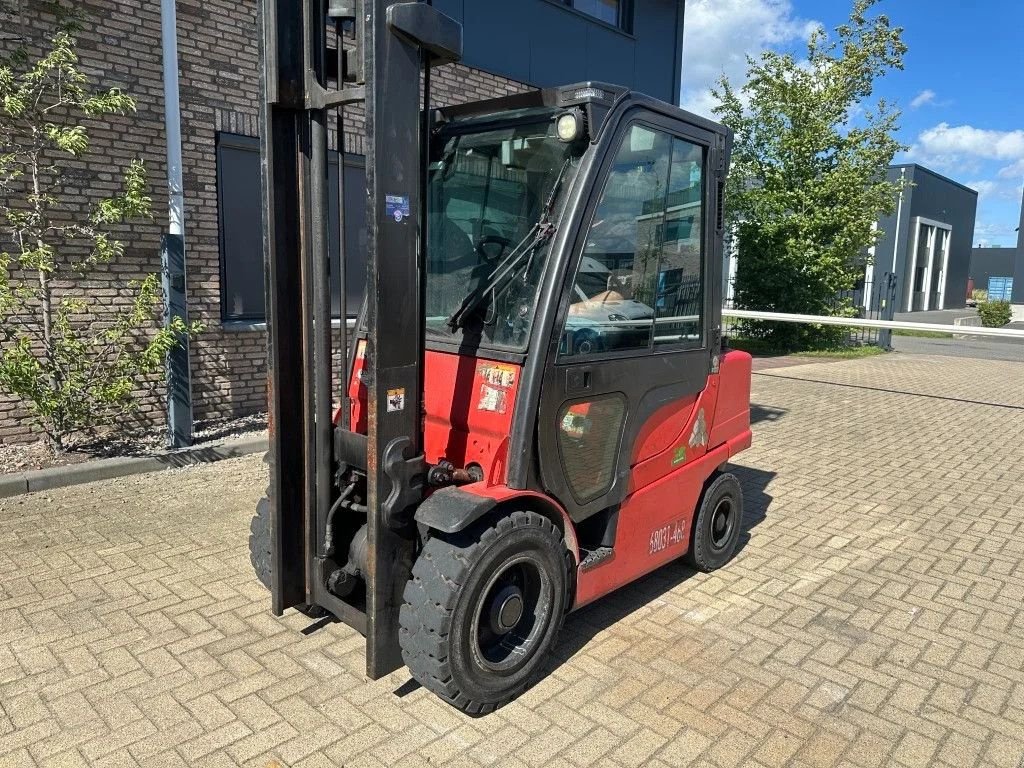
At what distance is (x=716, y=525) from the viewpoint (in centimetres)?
485

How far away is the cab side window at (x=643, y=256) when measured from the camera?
3.38 metres

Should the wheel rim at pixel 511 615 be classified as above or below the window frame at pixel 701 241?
below

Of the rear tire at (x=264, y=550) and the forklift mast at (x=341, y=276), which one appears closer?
the forklift mast at (x=341, y=276)

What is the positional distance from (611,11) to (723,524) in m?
9.78

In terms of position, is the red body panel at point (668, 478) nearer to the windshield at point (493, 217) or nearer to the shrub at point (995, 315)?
the windshield at point (493, 217)

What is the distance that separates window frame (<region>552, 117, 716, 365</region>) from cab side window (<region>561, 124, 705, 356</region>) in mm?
21

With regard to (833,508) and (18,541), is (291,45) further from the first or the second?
(833,508)

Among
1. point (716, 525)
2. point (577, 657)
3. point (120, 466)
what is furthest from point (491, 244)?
point (120, 466)

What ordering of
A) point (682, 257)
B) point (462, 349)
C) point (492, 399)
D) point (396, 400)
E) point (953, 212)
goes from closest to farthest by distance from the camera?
point (396, 400) → point (492, 399) → point (462, 349) → point (682, 257) → point (953, 212)

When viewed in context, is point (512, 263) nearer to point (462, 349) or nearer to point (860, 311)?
point (462, 349)

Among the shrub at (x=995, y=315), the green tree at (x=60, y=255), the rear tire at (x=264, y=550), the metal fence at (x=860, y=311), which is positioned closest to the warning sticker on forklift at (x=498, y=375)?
the rear tire at (x=264, y=550)

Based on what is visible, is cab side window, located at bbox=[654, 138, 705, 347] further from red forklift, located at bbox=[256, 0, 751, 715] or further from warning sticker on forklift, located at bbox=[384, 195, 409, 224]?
warning sticker on forklift, located at bbox=[384, 195, 409, 224]

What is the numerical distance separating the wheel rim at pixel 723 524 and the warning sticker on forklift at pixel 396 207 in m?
2.86

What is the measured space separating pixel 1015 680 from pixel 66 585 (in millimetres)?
4845
